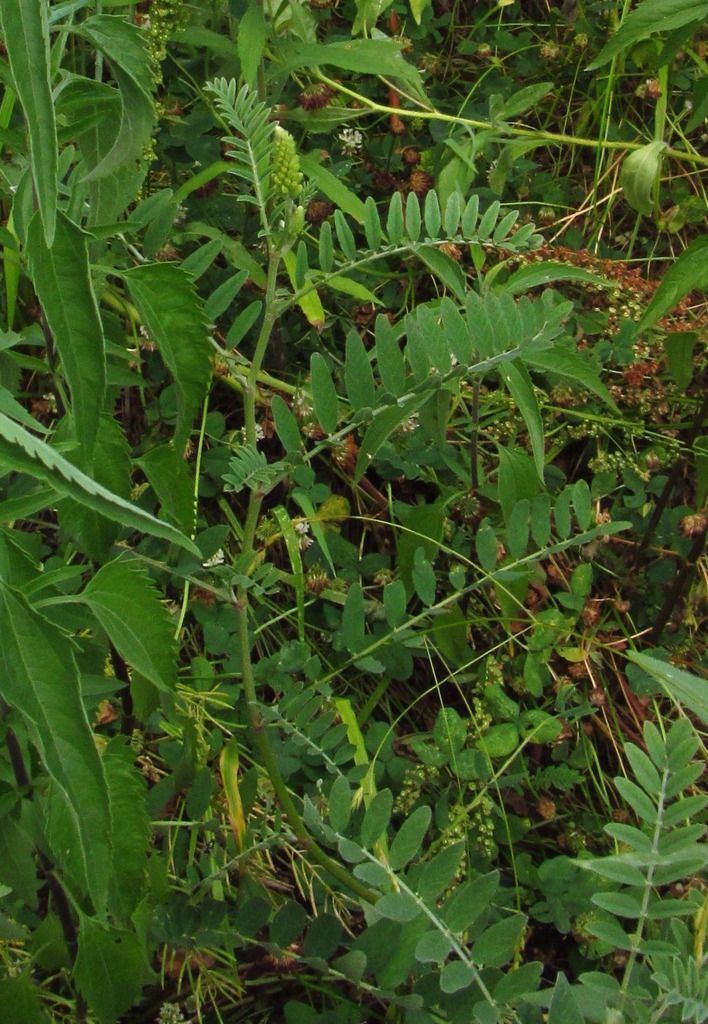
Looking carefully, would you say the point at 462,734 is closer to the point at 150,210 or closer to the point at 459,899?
the point at 459,899

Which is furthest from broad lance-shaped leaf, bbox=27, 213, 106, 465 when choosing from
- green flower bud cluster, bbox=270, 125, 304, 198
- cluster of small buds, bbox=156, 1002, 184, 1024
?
cluster of small buds, bbox=156, 1002, 184, 1024

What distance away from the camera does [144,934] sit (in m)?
1.04

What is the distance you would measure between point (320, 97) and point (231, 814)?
1.06m

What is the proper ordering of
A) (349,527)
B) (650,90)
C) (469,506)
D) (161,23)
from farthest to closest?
(650,90) < (349,527) < (469,506) < (161,23)

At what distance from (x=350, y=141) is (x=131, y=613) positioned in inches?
46.1

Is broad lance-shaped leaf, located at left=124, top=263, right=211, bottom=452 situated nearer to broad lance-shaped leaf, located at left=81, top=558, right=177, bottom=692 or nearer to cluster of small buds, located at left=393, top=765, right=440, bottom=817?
broad lance-shaped leaf, located at left=81, top=558, right=177, bottom=692

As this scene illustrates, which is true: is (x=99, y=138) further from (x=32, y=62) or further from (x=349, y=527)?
(x=349, y=527)

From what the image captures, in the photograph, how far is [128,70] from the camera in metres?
0.80

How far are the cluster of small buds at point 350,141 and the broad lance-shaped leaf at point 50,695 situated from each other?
1.28m

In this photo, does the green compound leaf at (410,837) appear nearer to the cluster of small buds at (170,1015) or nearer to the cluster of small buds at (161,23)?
the cluster of small buds at (170,1015)

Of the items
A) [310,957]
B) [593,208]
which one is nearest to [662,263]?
[593,208]

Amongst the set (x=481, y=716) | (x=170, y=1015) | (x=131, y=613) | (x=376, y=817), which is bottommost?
(x=170, y=1015)

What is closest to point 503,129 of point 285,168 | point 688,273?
point 688,273

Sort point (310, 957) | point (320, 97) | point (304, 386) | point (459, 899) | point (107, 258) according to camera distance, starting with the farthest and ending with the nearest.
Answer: point (320, 97), point (304, 386), point (107, 258), point (310, 957), point (459, 899)
